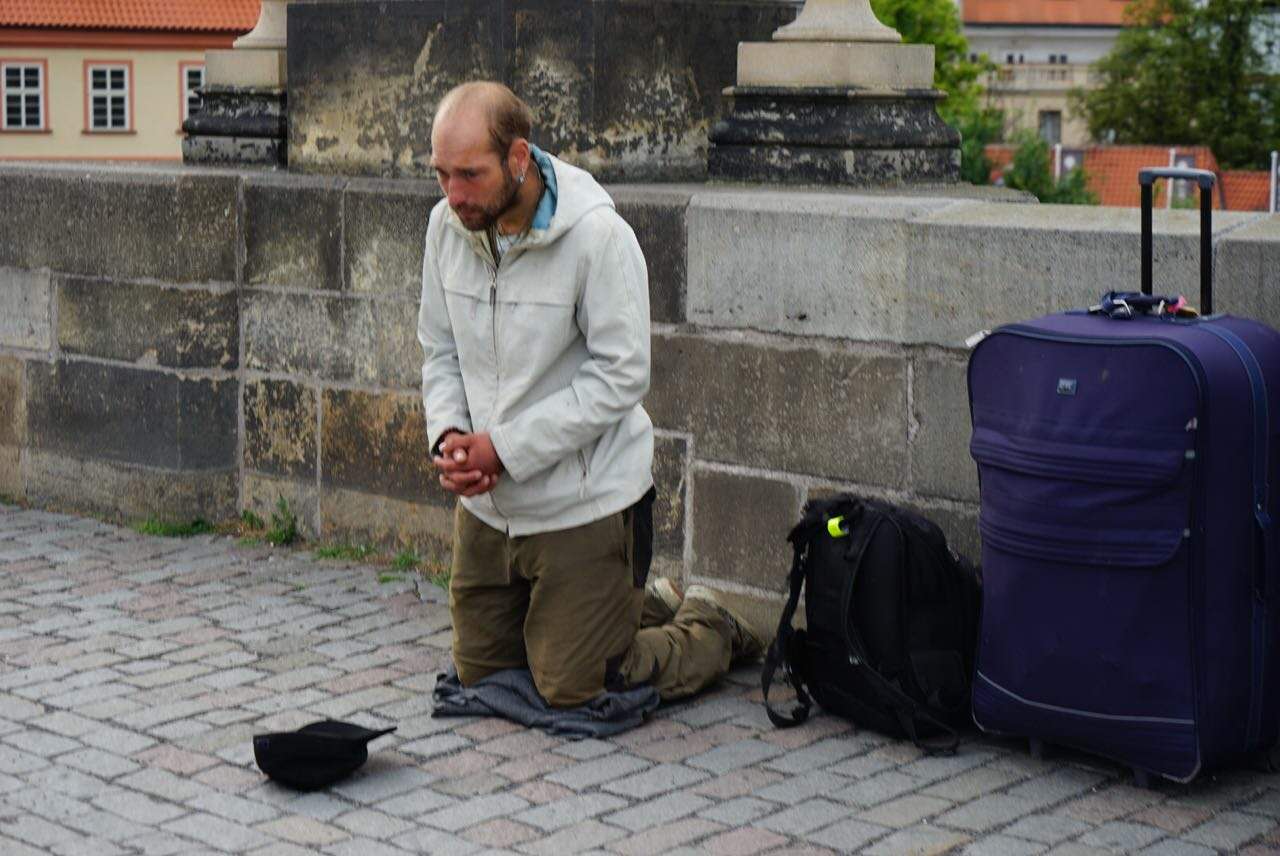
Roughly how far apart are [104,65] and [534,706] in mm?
60262

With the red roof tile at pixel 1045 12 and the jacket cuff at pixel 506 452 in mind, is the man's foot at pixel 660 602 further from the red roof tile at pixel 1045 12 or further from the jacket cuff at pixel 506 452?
the red roof tile at pixel 1045 12

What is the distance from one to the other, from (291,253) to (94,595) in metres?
1.35

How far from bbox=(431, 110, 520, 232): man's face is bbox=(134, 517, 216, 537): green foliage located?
2.89 metres

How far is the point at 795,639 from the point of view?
18.2 ft

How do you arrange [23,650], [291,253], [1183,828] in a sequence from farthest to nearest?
[291,253] < [23,650] < [1183,828]

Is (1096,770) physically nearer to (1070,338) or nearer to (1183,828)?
(1183,828)

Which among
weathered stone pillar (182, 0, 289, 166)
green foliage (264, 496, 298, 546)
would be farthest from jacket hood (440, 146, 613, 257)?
weathered stone pillar (182, 0, 289, 166)

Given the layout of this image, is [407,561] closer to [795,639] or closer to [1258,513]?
[795,639]

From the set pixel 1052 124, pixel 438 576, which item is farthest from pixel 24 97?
pixel 1052 124

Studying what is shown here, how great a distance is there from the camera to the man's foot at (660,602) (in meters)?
5.90

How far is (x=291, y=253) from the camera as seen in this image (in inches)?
295

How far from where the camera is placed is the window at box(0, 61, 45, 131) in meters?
62.9

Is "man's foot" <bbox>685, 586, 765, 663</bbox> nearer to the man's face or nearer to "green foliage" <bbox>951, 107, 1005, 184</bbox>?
the man's face

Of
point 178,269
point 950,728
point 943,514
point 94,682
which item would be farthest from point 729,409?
point 178,269
